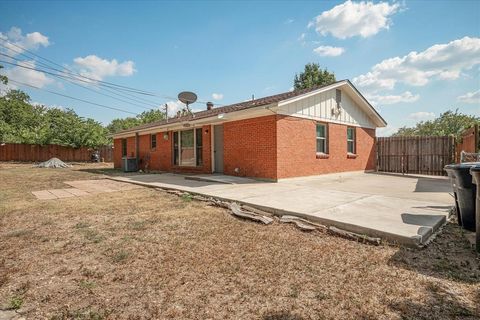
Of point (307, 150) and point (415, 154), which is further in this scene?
point (415, 154)

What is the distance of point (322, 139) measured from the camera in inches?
463

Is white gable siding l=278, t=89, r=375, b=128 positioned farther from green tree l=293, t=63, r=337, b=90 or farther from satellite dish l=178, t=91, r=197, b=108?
green tree l=293, t=63, r=337, b=90

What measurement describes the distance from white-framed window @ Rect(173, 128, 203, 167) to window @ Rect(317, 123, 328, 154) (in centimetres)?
557

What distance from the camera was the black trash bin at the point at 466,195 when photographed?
13.2 feet

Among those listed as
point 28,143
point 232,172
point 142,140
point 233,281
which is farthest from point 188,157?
point 28,143

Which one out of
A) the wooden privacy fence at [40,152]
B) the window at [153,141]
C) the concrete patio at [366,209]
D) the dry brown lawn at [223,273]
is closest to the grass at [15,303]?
the dry brown lawn at [223,273]

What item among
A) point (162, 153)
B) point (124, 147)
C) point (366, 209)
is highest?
point (124, 147)

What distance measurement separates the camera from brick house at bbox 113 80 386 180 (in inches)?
386

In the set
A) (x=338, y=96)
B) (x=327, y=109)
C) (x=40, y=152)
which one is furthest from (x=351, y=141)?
(x=40, y=152)

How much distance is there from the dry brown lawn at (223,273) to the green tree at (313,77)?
124ft

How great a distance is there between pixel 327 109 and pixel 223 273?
10450mm

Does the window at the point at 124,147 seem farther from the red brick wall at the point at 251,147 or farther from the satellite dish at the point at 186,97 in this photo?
the red brick wall at the point at 251,147

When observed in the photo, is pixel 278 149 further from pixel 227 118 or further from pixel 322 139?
pixel 322 139

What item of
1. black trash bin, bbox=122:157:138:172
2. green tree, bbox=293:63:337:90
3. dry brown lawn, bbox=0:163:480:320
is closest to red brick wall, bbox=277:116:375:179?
dry brown lawn, bbox=0:163:480:320
